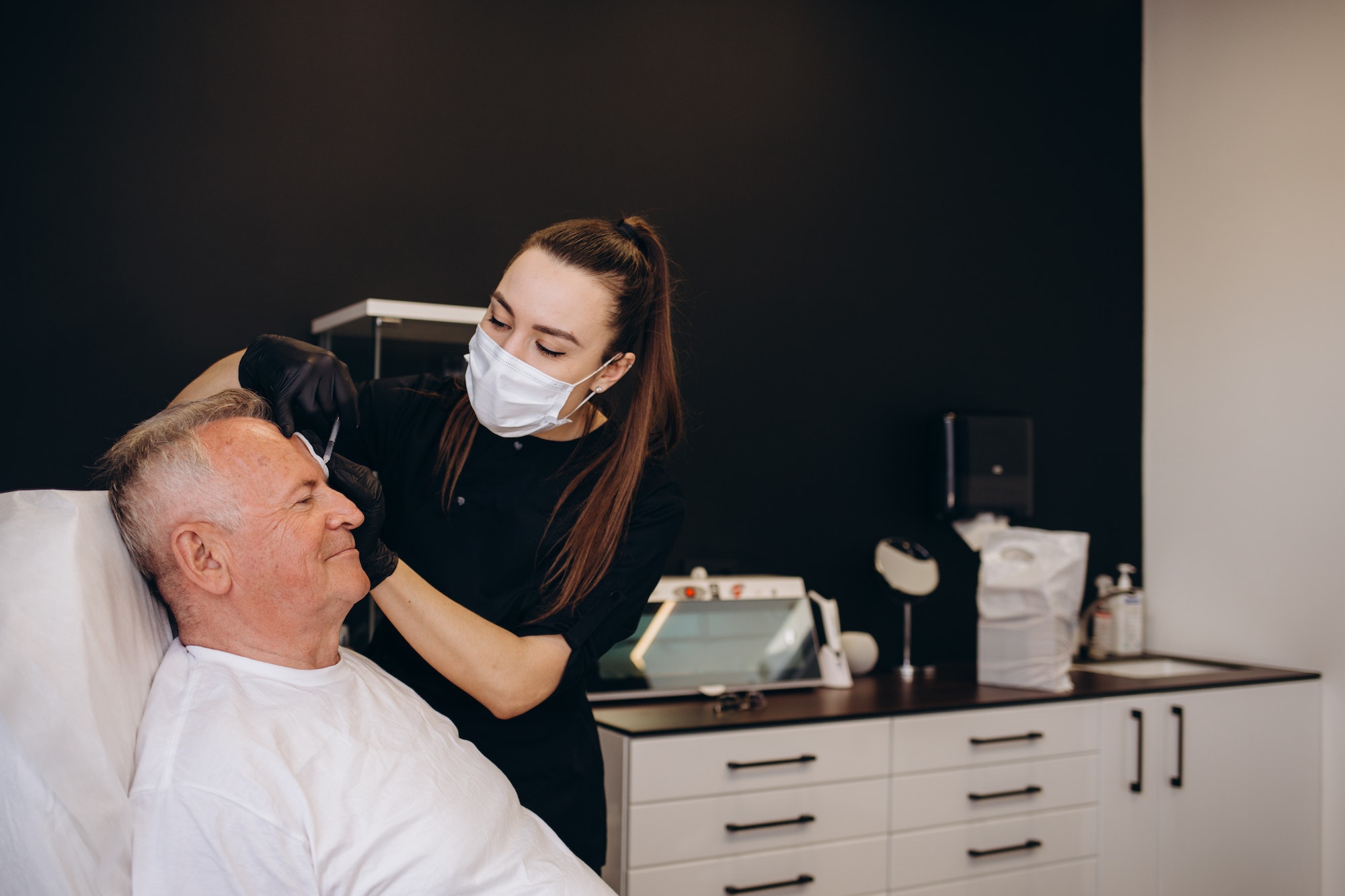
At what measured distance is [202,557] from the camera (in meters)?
1.26

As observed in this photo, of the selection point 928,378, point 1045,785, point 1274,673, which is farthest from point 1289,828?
point 928,378

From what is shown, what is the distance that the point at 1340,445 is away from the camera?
10.5 feet

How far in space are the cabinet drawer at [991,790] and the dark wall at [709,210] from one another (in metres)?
0.66

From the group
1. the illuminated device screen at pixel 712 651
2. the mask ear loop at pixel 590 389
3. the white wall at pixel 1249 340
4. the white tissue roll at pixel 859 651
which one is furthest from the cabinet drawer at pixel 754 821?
the white wall at pixel 1249 340

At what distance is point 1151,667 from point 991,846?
1212 millimetres

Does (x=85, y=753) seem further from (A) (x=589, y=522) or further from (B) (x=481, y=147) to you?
(B) (x=481, y=147)

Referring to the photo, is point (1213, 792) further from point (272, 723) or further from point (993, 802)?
point (272, 723)

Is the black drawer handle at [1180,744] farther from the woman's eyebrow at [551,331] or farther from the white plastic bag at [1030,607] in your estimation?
the woman's eyebrow at [551,331]

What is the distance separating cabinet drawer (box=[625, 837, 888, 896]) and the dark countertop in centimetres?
28

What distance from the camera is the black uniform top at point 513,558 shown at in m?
1.61

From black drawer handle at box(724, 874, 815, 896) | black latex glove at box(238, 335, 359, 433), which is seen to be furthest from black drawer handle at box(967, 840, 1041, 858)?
black latex glove at box(238, 335, 359, 433)

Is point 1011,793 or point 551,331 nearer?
point 551,331

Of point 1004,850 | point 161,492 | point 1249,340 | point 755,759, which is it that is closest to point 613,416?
point 161,492

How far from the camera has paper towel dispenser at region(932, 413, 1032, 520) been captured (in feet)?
10.5
